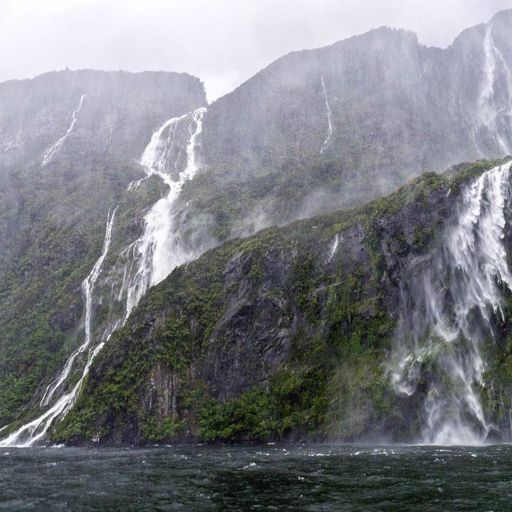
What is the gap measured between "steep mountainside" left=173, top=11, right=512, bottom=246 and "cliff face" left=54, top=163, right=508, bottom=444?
18035mm

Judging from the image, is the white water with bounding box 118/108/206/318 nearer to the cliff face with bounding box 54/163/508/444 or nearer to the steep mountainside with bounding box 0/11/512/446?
the steep mountainside with bounding box 0/11/512/446

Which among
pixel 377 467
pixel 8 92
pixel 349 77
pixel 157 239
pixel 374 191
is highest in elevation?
pixel 8 92

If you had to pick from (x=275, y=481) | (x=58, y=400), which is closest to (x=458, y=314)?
(x=275, y=481)

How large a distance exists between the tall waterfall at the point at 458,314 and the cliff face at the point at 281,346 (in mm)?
866

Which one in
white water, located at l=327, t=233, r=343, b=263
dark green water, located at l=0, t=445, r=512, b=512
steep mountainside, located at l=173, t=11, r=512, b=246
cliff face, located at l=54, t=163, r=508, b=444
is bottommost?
dark green water, located at l=0, t=445, r=512, b=512

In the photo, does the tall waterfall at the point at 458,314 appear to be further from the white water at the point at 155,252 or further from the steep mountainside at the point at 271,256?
the white water at the point at 155,252

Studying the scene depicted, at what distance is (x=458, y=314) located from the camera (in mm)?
37094

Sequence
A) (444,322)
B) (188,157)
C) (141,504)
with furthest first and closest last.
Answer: (188,157), (444,322), (141,504)

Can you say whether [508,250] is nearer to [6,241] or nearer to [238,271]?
[238,271]

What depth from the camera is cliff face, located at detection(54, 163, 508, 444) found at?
3766 centimetres

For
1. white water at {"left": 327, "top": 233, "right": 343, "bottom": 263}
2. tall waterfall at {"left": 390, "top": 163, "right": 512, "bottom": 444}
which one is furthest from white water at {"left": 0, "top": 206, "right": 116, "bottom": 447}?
tall waterfall at {"left": 390, "top": 163, "right": 512, "bottom": 444}

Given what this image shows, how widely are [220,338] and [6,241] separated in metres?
54.5

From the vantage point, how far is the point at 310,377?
39719mm

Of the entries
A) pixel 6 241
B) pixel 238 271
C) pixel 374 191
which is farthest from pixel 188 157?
pixel 238 271
